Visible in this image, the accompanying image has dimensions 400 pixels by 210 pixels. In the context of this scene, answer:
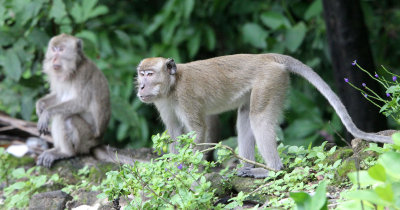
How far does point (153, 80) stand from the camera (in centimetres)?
527

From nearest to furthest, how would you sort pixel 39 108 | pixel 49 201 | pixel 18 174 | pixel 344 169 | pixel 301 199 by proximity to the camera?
pixel 301 199
pixel 344 169
pixel 49 201
pixel 18 174
pixel 39 108

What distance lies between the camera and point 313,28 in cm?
823

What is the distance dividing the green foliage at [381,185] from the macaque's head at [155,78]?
2.56 metres

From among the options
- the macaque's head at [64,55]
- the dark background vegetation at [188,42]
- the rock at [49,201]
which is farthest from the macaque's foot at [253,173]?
the macaque's head at [64,55]

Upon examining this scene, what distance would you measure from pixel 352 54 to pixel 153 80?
2869 mm

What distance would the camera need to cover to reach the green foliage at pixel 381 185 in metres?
2.81

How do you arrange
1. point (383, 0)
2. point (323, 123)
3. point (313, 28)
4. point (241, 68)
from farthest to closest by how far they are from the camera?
1. point (383, 0)
2. point (313, 28)
3. point (323, 123)
4. point (241, 68)

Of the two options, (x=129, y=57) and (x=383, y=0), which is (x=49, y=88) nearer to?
(x=129, y=57)

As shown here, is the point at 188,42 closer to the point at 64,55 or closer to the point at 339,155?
the point at 64,55

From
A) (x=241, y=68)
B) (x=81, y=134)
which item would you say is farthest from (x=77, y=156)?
(x=241, y=68)

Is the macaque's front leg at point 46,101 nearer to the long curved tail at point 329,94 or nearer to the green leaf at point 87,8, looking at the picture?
the green leaf at point 87,8

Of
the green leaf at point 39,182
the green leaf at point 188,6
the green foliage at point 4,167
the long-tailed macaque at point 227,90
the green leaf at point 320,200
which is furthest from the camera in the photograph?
the green leaf at point 188,6

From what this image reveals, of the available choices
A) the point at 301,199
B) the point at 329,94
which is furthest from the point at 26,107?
the point at 301,199

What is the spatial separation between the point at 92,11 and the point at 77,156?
2120mm
